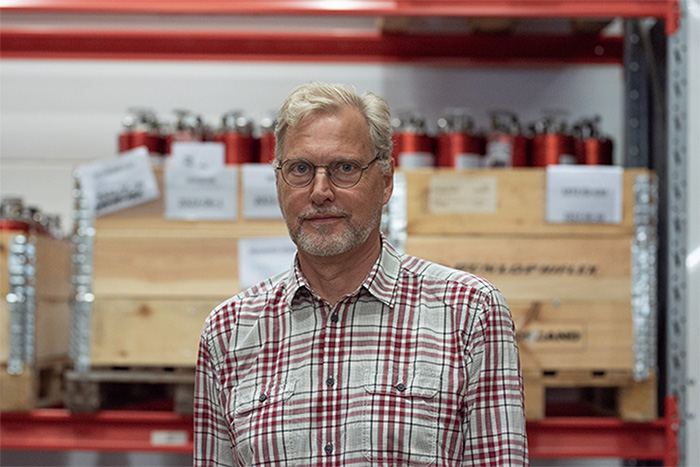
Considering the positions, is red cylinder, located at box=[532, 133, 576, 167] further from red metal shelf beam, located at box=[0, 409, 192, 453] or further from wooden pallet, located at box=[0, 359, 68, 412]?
wooden pallet, located at box=[0, 359, 68, 412]

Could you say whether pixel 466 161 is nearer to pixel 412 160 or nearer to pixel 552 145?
pixel 412 160

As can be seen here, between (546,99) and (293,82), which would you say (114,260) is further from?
(546,99)

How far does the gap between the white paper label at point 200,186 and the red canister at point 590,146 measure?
1.41 m

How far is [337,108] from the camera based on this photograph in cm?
183

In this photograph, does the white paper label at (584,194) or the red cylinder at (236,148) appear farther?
the red cylinder at (236,148)

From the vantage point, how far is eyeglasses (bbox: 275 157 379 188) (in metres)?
A: 1.81

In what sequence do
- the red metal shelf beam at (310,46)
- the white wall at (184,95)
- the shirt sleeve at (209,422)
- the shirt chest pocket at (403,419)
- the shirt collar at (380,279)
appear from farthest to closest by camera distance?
1. the white wall at (184,95)
2. the red metal shelf beam at (310,46)
3. the shirt sleeve at (209,422)
4. the shirt collar at (380,279)
5. the shirt chest pocket at (403,419)

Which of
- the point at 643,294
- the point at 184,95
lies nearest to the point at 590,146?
the point at 643,294

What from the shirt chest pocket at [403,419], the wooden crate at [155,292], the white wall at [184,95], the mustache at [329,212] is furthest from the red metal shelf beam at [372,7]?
the shirt chest pocket at [403,419]

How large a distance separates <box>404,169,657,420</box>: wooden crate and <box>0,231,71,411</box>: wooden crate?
1.51m

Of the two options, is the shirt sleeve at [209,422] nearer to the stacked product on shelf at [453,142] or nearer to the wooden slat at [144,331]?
the wooden slat at [144,331]

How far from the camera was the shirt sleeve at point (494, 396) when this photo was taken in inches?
69.1

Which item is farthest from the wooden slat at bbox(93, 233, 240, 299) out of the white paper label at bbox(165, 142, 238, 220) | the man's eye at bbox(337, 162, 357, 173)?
the man's eye at bbox(337, 162, 357, 173)

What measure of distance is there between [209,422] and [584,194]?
1871mm
